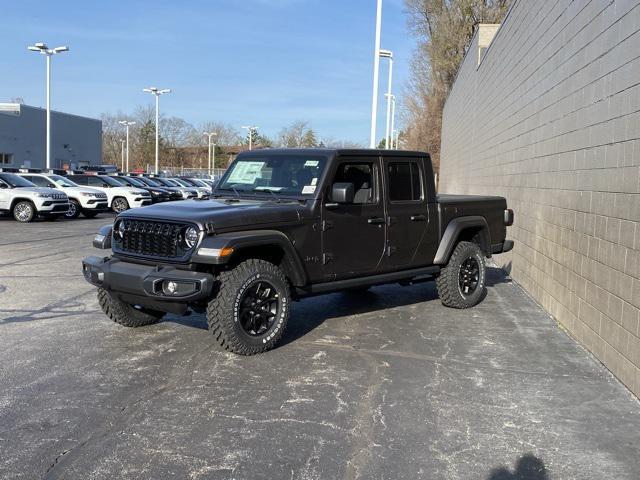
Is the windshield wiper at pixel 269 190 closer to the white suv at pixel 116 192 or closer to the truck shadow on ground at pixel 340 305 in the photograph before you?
the truck shadow on ground at pixel 340 305

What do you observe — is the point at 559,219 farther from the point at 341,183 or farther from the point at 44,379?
the point at 44,379

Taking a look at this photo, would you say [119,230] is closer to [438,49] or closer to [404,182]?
[404,182]

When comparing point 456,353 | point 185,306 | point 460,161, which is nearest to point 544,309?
point 456,353

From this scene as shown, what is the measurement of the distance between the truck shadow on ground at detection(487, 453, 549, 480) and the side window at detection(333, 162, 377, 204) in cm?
355

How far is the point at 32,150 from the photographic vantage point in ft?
181

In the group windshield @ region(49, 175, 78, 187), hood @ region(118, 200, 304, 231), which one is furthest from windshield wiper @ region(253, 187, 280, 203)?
windshield @ region(49, 175, 78, 187)

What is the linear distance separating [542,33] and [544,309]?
425cm

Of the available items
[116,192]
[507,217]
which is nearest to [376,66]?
[116,192]

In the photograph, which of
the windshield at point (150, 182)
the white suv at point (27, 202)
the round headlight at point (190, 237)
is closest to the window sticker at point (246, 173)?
the round headlight at point (190, 237)

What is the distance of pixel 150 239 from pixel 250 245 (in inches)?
37.4

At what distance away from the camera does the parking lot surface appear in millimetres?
3693

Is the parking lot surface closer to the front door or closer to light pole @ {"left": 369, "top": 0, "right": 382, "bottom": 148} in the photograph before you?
the front door

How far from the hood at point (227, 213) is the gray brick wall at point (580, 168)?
288 cm

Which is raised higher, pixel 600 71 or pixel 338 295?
pixel 600 71
